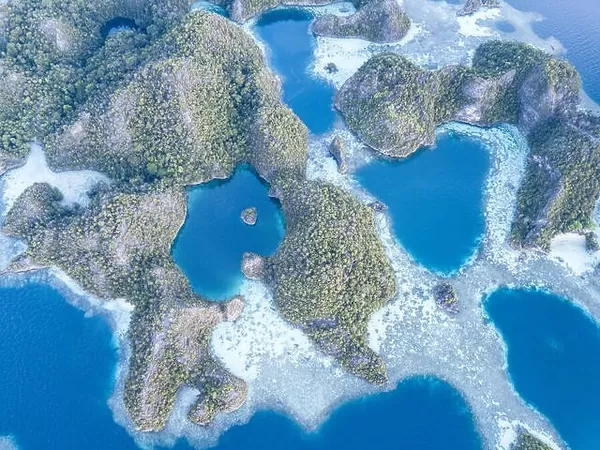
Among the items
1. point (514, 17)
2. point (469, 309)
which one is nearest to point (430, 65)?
point (514, 17)

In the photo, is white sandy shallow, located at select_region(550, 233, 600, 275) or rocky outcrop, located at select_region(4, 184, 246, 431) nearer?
rocky outcrop, located at select_region(4, 184, 246, 431)

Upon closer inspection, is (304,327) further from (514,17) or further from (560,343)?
(514,17)

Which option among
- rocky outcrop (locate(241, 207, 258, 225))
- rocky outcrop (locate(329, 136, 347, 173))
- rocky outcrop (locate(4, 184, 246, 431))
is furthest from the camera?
rocky outcrop (locate(329, 136, 347, 173))

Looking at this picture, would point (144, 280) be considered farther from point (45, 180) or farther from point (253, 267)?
point (45, 180)

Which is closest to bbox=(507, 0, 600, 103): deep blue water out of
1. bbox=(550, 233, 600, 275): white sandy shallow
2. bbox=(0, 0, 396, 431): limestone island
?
bbox=(550, 233, 600, 275): white sandy shallow

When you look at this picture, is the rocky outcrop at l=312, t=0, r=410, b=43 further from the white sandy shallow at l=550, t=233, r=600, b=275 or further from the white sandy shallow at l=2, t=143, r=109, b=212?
the white sandy shallow at l=2, t=143, r=109, b=212

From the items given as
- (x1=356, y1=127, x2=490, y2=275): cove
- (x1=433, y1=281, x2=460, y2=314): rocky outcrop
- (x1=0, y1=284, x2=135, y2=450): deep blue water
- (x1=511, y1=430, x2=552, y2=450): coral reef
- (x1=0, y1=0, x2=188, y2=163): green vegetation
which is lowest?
(x1=0, y1=284, x2=135, y2=450): deep blue water

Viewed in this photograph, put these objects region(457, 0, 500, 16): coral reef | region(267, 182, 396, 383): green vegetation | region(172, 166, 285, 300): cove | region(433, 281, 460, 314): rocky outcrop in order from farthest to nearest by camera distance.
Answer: region(457, 0, 500, 16): coral reef < region(172, 166, 285, 300): cove < region(433, 281, 460, 314): rocky outcrop < region(267, 182, 396, 383): green vegetation

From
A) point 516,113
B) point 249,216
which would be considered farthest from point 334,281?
point 516,113
